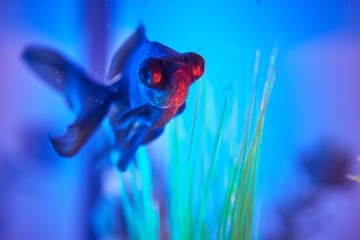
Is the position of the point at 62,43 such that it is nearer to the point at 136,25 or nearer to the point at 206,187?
the point at 136,25

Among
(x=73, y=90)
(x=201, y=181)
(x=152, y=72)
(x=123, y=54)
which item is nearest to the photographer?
(x=152, y=72)

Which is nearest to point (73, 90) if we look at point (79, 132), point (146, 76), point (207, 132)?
point (79, 132)

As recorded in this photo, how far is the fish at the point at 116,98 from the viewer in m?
1.21

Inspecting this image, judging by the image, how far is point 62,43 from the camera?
1369 mm

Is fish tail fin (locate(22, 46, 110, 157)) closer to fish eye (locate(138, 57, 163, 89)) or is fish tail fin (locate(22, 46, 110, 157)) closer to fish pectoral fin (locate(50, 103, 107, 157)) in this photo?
fish pectoral fin (locate(50, 103, 107, 157))

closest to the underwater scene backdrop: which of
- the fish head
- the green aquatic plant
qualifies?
the green aquatic plant

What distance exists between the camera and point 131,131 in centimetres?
129

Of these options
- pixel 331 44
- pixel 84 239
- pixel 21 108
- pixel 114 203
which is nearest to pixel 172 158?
pixel 114 203

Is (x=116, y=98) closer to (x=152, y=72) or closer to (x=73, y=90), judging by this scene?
(x=73, y=90)

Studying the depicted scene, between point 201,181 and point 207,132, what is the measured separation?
20 centimetres

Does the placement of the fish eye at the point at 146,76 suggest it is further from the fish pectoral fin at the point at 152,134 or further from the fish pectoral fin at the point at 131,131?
the fish pectoral fin at the point at 152,134

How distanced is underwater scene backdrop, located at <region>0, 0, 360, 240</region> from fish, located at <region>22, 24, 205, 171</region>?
5 centimetres

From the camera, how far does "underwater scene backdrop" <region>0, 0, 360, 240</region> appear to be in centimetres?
138

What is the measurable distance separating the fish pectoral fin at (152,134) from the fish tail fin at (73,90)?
0.58 ft
